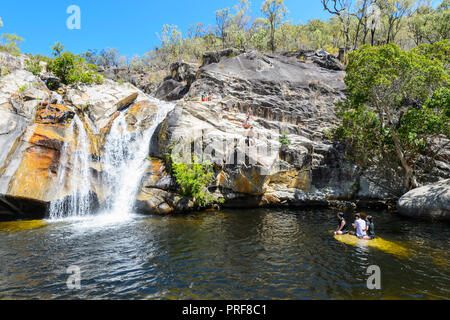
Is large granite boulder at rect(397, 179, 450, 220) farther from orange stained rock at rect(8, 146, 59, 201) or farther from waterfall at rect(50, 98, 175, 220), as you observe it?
orange stained rock at rect(8, 146, 59, 201)

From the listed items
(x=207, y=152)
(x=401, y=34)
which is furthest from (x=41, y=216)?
(x=401, y=34)

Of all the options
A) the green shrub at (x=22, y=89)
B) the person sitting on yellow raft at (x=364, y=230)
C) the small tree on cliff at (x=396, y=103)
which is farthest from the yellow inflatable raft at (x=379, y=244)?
the green shrub at (x=22, y=89)

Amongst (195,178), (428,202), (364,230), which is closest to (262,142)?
(195,178)

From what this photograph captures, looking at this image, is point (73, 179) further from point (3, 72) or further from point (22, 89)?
point (3, 72)

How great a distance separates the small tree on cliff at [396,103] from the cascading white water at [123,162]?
65.9 feet

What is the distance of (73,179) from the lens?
18.9 m

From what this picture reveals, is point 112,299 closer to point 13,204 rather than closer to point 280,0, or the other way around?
point 13,204

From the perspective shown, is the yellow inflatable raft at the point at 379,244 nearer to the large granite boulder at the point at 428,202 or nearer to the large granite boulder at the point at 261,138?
the large granite boulder at the point at 428,202

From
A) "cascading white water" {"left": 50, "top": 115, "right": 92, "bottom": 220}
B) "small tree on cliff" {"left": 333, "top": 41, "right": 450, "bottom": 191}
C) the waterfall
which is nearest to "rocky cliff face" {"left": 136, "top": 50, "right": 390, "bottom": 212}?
the waterfall

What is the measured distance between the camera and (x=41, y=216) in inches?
699

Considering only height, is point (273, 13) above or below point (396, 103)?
above

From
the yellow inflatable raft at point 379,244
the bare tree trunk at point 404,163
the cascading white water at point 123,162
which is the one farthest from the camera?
the bare tree trunk at point 404,163

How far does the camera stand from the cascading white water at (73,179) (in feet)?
59.3

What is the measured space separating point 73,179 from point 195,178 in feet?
30.6
